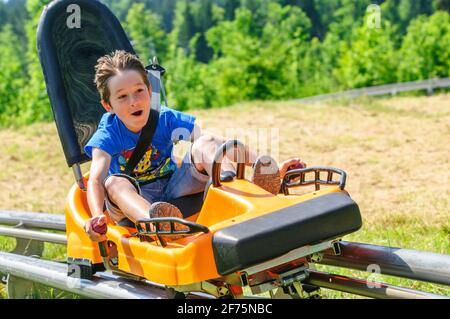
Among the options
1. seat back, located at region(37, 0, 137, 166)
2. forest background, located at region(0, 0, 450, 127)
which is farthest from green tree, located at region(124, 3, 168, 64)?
seat back, located at region(37, 0, 137, 166)

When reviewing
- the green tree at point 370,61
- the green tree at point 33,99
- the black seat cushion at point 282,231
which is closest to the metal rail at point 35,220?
the black seat cushion at point 282,231

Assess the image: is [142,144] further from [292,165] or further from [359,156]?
[359,156]

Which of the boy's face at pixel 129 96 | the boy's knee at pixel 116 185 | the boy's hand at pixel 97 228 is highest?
the boy's face at pixel 129 96

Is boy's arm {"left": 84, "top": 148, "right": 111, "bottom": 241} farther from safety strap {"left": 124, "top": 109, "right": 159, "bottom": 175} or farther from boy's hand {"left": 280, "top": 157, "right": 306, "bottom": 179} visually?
boy's hand {"left": 280, "top": 157, "right": 306, "bottom": 179}

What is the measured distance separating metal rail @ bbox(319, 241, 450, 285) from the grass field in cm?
83

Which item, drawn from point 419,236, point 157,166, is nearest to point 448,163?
point 419,236

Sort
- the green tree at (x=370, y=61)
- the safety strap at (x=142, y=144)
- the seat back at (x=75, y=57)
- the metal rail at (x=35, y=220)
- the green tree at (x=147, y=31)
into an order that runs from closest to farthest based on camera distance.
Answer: the safety strap at (x=142, y=144), the seat back at (x=75, y=57), the metal rail at (x=35, y=220), the green tree at (x=370, y=61), the green tree at (x=147, y=31)

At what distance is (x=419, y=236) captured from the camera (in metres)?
4.14

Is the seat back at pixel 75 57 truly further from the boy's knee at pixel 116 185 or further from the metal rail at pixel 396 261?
the metal rail at pixel 396 261

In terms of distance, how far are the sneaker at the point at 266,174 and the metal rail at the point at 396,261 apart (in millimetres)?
384

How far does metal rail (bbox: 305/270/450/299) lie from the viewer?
8.13ft

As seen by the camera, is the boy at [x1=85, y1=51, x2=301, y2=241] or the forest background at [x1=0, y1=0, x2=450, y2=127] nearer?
the boy at [x1=85, y1=51, x2=301, y2=241]

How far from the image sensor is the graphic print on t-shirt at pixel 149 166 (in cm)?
319

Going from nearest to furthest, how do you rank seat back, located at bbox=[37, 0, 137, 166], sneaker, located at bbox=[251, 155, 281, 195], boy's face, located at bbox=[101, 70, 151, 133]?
sneaker, located at bbox=[251, 155, 281, 195]
boy's face, located at bbox=[101, 70, 151, 133]
seat back, located at bbox=[37, 0, 137, 166]
